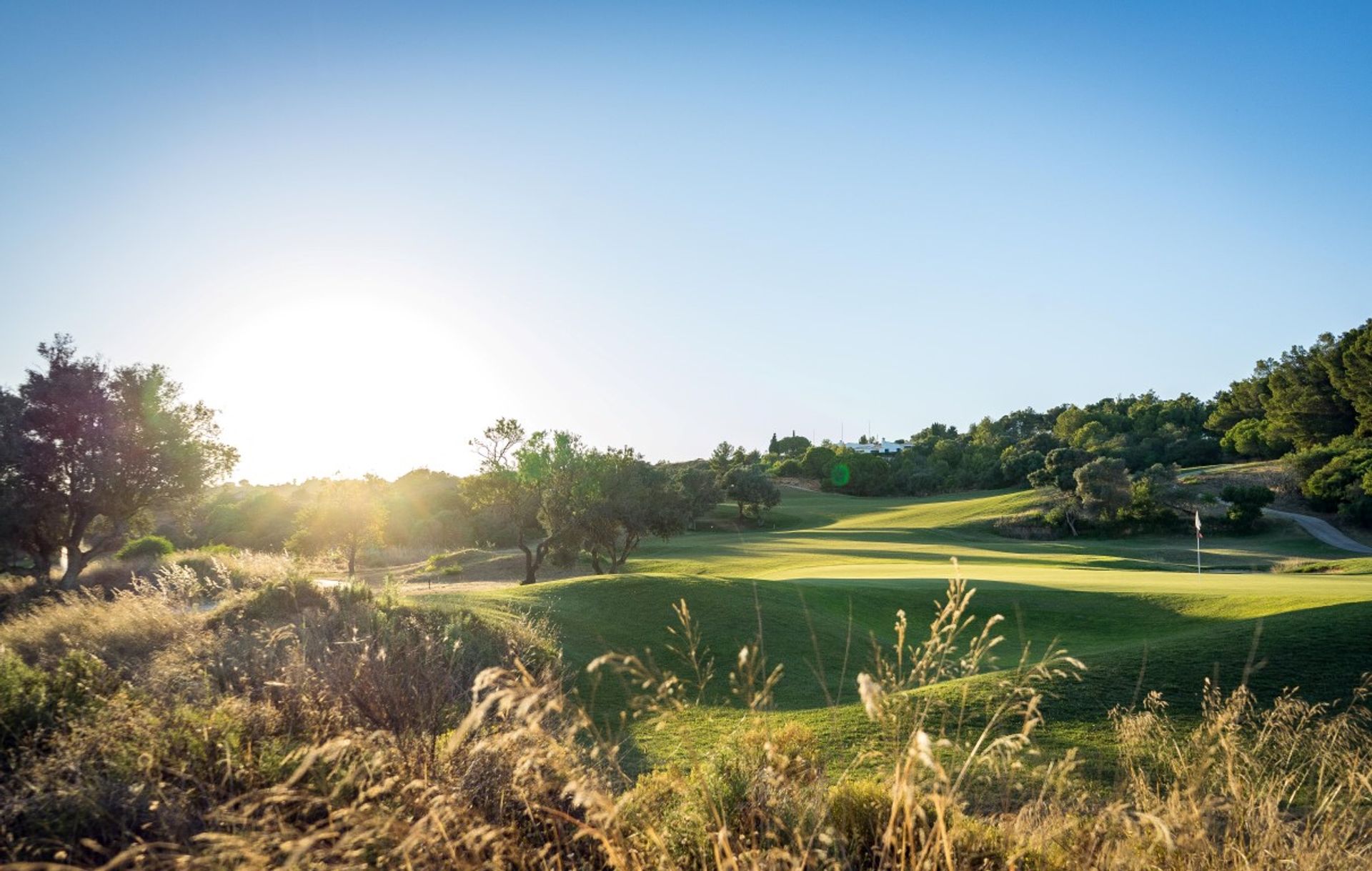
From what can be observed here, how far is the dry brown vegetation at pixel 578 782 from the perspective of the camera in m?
3.23

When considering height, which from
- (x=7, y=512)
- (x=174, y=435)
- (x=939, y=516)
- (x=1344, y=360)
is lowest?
(x=939, y=516)

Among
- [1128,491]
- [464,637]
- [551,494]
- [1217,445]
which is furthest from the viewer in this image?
[1217,445]

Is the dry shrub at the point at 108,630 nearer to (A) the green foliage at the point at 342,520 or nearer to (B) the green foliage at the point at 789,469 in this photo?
(A) the green foliage at the point at 342,520

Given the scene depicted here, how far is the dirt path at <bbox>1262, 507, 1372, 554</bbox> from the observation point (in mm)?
46656

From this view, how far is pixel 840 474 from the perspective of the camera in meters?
93.5

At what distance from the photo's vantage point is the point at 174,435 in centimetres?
2855

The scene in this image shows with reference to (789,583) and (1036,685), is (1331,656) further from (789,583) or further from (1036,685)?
(789,583)

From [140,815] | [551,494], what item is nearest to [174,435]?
[551,494]

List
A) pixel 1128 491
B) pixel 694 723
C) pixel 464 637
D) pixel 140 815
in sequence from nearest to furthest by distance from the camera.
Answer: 1. pixel 140 815
2. pixel 694 723
3. pixel 464 637
4. pixel 1128 491

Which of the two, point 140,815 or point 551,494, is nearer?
point 140,815

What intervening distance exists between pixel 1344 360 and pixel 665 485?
62.9 m

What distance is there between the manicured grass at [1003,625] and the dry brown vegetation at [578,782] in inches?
A: 25.2

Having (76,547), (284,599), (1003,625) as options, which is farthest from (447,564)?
(1003,625)

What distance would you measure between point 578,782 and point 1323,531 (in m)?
63.5
